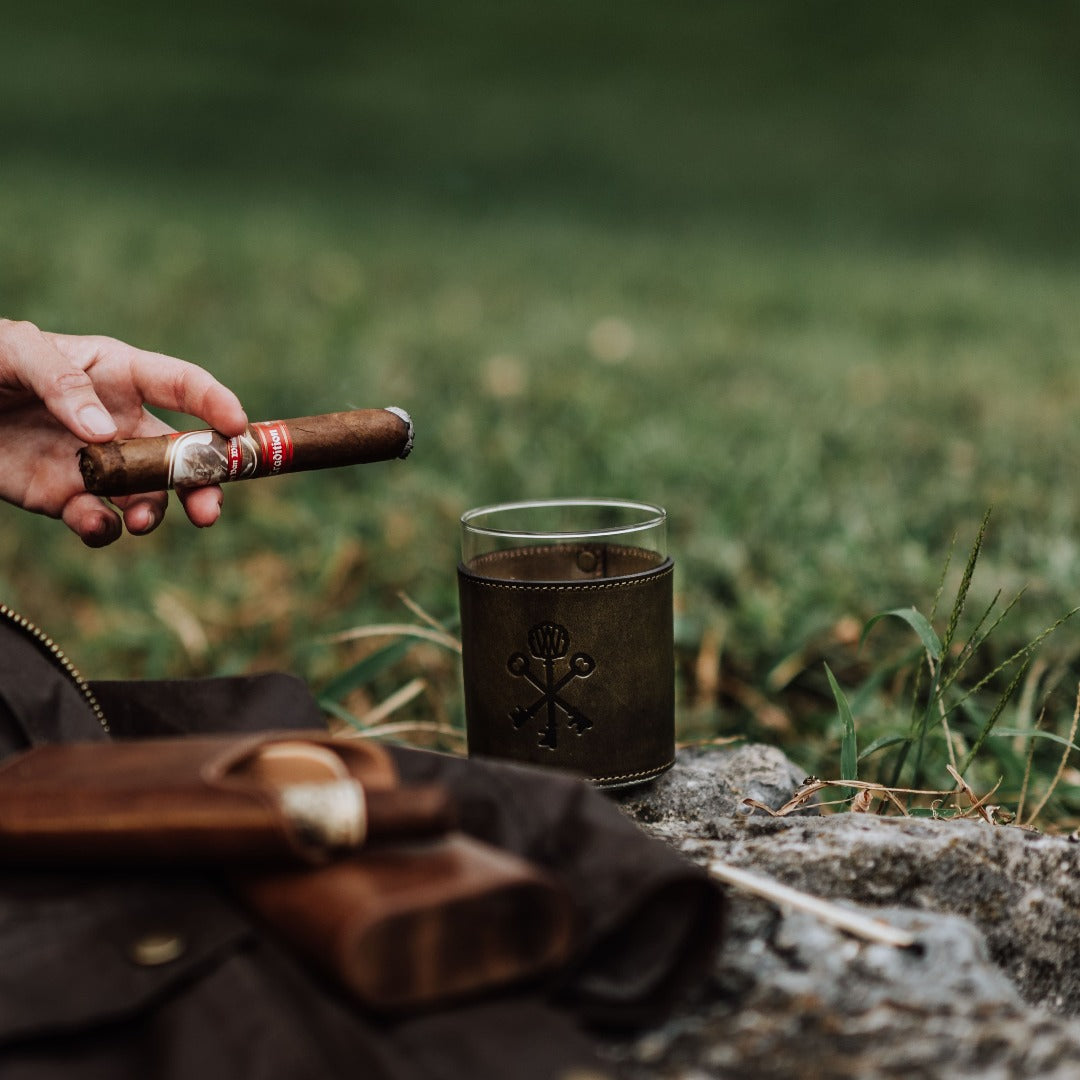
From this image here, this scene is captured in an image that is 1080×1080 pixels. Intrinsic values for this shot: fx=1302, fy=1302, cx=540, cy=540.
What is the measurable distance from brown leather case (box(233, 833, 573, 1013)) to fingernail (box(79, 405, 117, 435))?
86 centimetres

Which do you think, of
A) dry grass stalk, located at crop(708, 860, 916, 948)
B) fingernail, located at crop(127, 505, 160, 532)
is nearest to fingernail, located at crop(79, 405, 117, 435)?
fingernail, located at crop(127, 505, 160, 532)

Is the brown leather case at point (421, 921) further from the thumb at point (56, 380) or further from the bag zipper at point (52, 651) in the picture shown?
the thumb at point (56, 380)

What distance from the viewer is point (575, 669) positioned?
1.77 meters

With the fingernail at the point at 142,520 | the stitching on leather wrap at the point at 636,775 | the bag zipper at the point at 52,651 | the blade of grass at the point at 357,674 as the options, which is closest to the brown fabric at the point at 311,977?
the bag zipper at the point at 52,651

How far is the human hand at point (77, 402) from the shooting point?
1885mm

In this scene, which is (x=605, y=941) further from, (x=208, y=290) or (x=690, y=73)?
(x=690, y=73)

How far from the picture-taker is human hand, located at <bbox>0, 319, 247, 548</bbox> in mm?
1885

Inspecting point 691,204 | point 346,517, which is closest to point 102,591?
point 346,517

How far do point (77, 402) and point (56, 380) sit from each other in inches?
2.6

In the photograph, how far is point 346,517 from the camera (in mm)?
3844

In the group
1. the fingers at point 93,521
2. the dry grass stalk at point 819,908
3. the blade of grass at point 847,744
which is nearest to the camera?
the dry grass stalk at point 819,908

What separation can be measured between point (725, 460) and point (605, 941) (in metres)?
2.95

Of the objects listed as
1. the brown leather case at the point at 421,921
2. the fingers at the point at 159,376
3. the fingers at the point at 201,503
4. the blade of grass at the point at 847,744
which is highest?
the fingers at the point at 159,376

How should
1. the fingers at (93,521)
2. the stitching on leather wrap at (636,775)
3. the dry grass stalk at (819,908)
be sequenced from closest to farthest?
the dry grass stalk at (819,908)
the stitching on leather wrap at (636,775)
the fingers at (93,521)
